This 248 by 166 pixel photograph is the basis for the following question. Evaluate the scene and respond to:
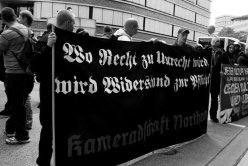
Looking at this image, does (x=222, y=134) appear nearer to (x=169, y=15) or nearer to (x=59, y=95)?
(x=59, y=95)

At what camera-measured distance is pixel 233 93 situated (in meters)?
7.10

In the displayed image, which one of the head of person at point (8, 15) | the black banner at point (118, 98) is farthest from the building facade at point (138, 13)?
the black banner at point (118, 98)

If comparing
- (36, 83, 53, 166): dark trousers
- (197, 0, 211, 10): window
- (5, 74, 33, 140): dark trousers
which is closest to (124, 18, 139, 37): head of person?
(5, 74, 33, 140): dark trousers

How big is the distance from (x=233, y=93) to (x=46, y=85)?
506 cm

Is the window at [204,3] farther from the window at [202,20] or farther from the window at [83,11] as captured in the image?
the window at [83,11]

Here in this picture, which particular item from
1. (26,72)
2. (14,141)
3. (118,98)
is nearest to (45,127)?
(118,98)

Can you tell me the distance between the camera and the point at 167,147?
471 centimetres

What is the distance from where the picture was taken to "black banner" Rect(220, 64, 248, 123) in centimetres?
664

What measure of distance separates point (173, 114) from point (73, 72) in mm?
2116

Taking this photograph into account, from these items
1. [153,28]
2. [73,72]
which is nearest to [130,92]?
[73,72]

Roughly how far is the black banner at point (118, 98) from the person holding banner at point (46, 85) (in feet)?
1.03

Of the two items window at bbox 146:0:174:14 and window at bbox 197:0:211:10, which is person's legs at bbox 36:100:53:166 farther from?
window at bbox 197:0:211:10

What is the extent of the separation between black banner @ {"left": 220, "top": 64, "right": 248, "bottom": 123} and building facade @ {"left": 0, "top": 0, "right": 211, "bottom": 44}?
23974mm

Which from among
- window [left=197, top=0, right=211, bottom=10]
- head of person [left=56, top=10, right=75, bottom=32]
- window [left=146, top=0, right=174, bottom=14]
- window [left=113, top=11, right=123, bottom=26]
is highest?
window [left=197, top=0, right=211, bottom=10]
